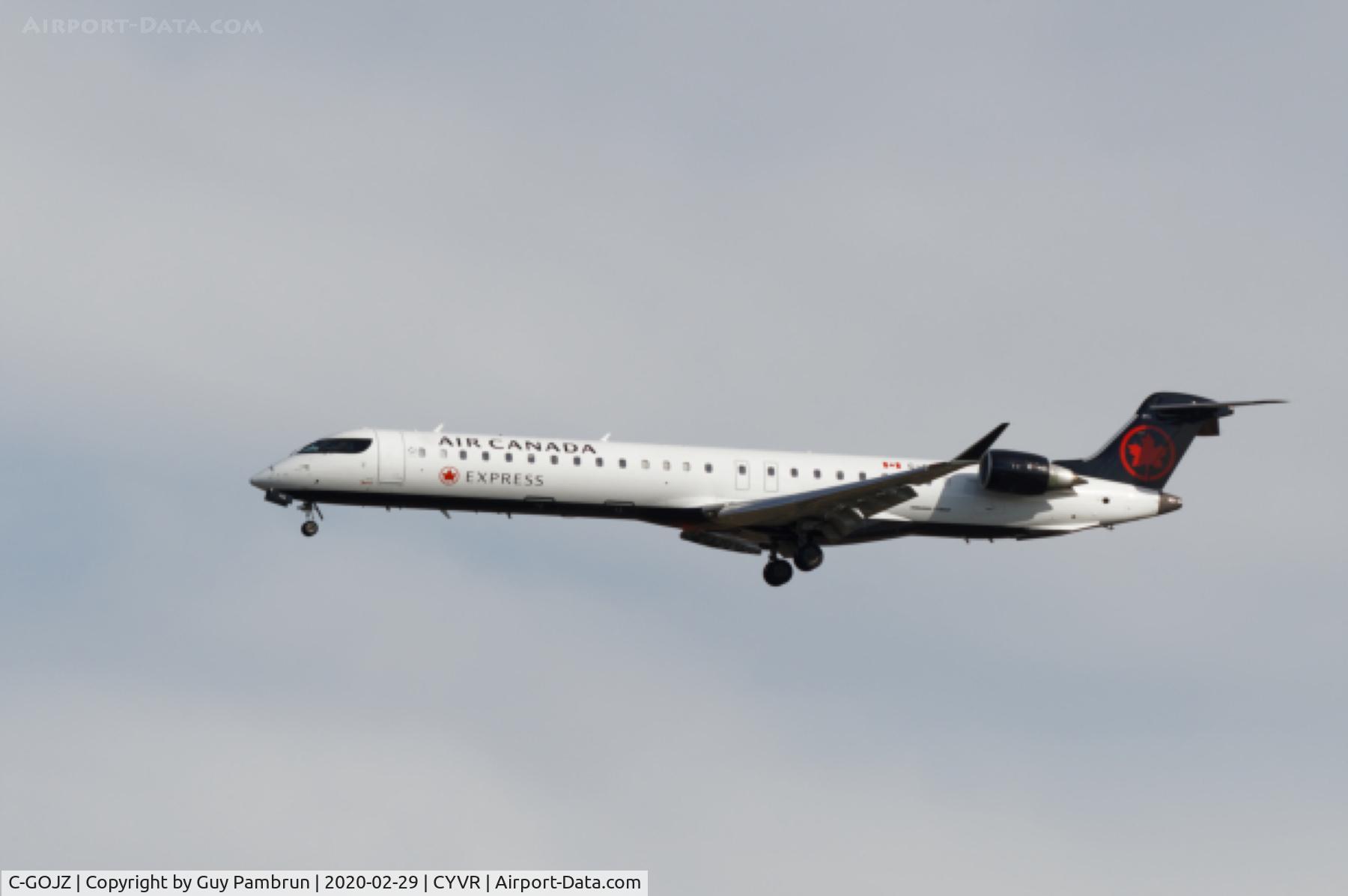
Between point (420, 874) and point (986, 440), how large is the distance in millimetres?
14545

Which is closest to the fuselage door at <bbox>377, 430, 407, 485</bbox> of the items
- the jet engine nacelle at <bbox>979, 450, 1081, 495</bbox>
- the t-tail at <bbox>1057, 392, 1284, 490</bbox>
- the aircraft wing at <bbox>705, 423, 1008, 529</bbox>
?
the aircraft wing at <bbox>705, 423, 1008, 529</bbox>

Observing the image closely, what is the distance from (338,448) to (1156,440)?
1911 centimetres

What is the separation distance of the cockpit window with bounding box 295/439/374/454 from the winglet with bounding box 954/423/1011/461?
12.0 m

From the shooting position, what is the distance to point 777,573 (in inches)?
1804

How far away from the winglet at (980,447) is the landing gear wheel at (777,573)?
6.40 m

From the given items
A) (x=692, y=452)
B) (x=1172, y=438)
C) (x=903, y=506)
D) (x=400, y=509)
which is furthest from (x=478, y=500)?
(x=1172, y=438)

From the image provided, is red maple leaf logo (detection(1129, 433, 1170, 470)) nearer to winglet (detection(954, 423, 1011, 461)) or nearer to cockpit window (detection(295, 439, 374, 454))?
winglet (detection(954, 423, 1011, 461))

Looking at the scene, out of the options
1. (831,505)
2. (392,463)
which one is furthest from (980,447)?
→ (392,463)

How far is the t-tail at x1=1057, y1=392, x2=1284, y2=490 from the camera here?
47688mm

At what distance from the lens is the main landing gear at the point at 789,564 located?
4459 cm

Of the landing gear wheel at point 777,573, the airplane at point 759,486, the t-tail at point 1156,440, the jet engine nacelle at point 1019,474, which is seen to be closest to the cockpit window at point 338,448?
the airplane at point 759,486

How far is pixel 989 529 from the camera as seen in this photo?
45938 mm

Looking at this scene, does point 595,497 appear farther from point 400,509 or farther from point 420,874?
point 420,874

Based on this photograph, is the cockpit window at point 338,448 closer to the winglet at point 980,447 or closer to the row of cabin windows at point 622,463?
the row of cabin windows at point 622,463
